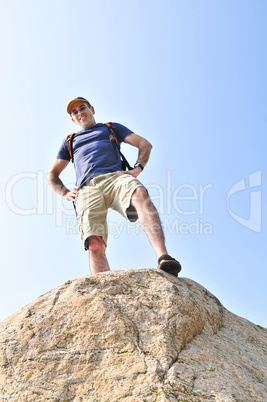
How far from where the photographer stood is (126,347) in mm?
3295

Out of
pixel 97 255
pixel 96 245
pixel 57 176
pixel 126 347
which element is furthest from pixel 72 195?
pixel 126 347

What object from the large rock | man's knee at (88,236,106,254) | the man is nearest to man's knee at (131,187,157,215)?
the man

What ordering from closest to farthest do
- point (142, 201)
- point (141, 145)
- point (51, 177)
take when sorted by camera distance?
point (142, 201) < point (141, 145) < point (51, 177)

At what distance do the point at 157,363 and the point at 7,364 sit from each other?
1.35 m

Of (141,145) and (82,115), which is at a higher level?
(82,115)

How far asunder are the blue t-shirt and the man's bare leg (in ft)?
3.38

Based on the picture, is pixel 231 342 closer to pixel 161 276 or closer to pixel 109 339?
pixel 161 276

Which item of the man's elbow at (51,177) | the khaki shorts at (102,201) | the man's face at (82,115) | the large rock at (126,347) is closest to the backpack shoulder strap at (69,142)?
the man's face at (82,115)

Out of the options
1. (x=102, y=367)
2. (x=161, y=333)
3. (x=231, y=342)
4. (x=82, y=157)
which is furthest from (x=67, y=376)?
(x=82, y=157)

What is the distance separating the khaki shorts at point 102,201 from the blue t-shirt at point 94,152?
206 mm

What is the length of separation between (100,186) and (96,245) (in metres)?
0.92

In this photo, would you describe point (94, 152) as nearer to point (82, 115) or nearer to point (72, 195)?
point (72, 195)

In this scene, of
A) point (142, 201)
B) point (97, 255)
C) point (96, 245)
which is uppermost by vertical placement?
point (142, 201)

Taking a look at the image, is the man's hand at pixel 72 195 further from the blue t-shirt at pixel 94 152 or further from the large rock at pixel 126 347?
the large rock at pixel 126 347
